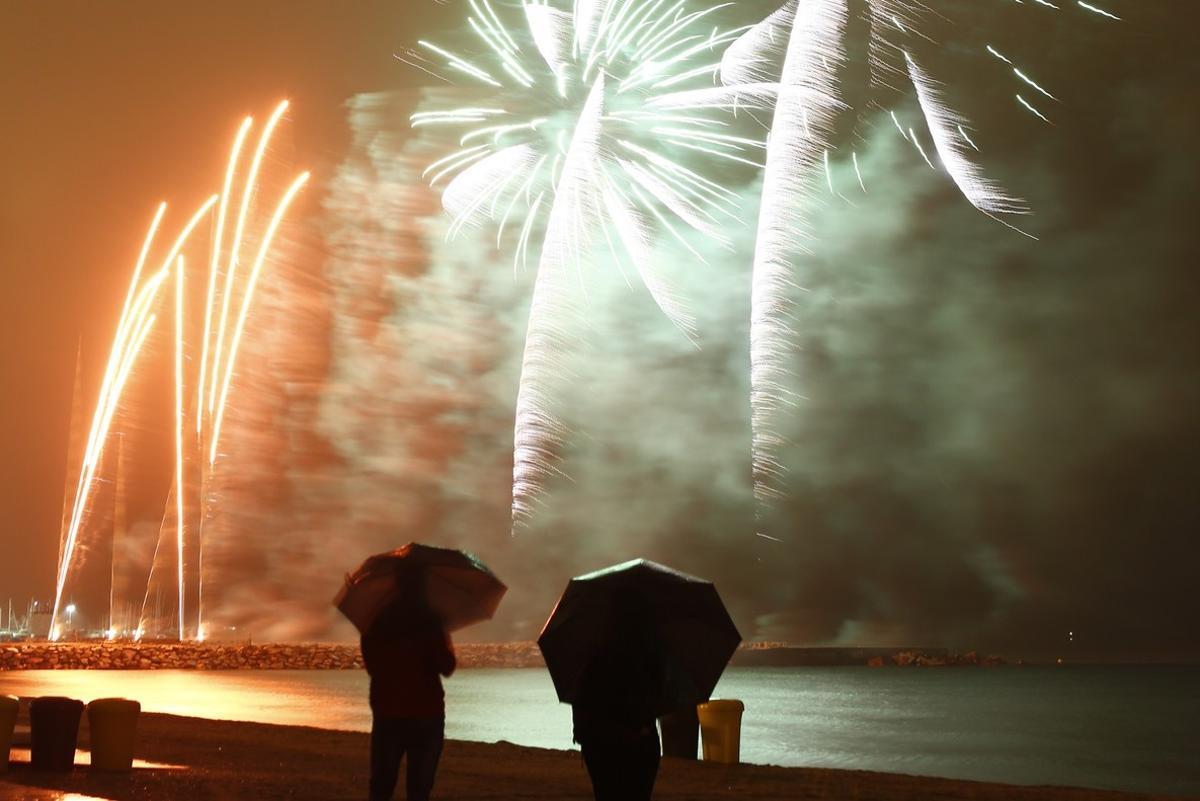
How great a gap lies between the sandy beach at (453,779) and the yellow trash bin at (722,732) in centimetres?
32

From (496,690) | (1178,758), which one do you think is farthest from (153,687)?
(1178,758)

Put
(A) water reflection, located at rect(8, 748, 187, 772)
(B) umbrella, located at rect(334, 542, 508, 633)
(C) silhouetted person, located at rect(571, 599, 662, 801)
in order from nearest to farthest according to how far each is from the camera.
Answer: (C) silhouetted person, located at rect(571, 599, 662, 801) < (B) umbrella, located at rect(334, 542, 508, 633) < (A) water reflection, located at rect(8, 748, 187, 772)

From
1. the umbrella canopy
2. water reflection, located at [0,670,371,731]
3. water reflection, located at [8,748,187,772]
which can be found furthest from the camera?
water reflection, located at [0,670,371,731]

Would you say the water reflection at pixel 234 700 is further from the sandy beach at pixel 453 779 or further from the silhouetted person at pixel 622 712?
the silhouetted person at pixel 622 712

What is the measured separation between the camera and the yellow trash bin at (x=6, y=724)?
40.4 ft

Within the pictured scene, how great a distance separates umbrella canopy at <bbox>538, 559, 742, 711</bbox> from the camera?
6668mm

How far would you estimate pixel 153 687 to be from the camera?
5091 centimetres

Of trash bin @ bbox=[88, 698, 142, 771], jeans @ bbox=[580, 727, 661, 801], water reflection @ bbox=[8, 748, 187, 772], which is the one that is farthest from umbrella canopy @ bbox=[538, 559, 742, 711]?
water reflection @ bbox=[8, 748, 187, 772]

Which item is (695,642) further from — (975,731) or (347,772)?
(975,731)

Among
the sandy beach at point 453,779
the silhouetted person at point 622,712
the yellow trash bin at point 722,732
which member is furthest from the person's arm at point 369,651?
the yellow trash bin at point 722,732

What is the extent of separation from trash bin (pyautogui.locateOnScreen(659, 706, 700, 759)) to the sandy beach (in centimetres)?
51

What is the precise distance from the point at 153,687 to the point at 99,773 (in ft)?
136

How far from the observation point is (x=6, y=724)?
1242 cm

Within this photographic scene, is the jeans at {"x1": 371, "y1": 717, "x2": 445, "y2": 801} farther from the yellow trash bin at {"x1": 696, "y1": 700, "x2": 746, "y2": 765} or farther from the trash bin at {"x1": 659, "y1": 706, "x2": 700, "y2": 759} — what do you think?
the trash bin at {"x1": 659, "y1": 706, "x2": 700, "y2": 759}
